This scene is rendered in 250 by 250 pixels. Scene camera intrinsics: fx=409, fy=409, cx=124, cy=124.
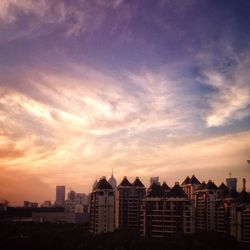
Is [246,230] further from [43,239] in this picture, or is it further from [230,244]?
[43,239]

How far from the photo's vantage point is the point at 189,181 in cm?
12681

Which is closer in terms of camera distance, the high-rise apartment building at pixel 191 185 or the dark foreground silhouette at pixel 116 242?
the dark foreground silhouette at pixel 116 242

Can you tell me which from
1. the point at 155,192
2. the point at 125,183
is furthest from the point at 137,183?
the point at 155,192

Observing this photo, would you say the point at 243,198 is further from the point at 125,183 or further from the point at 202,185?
the point at 125,183

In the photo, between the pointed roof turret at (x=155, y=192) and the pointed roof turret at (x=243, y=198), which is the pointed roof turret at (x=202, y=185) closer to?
the pointed roof turret at (x=243, y=198)

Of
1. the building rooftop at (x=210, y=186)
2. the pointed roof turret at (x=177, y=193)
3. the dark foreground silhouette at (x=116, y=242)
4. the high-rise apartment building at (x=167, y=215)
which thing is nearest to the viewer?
the dark foreground silhouette at (x=116, y=242)

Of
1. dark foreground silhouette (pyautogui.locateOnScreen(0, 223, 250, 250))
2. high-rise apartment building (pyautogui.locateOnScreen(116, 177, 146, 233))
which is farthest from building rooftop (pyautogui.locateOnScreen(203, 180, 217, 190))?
dark foreground silhouette (pyautogui.locateOnScreen(0, 223, 250, 250))

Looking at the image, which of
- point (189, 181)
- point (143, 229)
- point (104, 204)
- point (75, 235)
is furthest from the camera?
point (189, 181)

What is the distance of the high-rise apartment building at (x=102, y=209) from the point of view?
338 ft

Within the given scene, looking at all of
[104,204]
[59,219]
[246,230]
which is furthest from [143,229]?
[59,219]

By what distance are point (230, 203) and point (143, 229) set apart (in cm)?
2690

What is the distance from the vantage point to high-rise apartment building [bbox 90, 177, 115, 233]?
103000mm

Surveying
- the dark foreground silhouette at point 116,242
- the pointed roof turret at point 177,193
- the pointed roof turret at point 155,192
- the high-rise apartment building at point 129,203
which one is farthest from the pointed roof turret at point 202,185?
the pointed roof turret at point 177,193

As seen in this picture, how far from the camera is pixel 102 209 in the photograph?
104 meters
